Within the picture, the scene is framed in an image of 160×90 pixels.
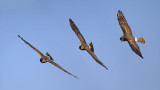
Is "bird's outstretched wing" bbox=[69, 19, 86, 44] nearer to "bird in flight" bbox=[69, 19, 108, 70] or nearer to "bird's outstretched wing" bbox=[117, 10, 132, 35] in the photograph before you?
"bird in flight" bbox=[69, 19, 108, 70]

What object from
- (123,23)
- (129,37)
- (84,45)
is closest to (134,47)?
(129,37)

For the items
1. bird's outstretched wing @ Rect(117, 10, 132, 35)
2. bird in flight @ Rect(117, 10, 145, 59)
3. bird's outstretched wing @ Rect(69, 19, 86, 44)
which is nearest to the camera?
bird's outstretched wing @ Rect(117, 10, 132, 35)

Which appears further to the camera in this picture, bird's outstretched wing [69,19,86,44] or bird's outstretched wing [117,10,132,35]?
bird's outstretched wing [69,19,86,44]

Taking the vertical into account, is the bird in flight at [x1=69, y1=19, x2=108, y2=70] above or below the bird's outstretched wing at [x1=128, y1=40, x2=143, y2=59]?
above

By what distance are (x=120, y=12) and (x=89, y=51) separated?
5445 millimetres

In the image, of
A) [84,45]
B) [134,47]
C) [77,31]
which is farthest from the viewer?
[134,47]

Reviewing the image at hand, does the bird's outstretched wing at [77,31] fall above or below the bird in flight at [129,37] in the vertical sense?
above

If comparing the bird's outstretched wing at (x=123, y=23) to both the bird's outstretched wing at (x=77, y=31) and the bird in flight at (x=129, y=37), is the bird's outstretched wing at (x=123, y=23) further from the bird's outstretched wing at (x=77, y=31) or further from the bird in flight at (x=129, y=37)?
the bird's outstretched wing at (x=77, y=31)

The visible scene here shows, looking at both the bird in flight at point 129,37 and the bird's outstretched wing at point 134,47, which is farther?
the bird's outstretched wing at point 134,47

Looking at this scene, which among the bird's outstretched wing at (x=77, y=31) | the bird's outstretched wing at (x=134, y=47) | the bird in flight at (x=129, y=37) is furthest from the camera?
the bird's outstretched wing at (x=134, y=47)

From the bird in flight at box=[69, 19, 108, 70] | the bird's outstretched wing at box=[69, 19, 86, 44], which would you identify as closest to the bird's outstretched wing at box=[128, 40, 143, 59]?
the bird in flight at box=[69, 19, 108, 70]

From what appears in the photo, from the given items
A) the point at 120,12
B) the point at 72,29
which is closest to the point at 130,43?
the point at 120,12

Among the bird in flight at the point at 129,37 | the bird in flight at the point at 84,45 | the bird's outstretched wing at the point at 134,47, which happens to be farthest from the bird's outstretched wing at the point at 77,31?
the bird's outstretched wing at the point at 134,47

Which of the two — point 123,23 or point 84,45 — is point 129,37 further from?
point 84,45
